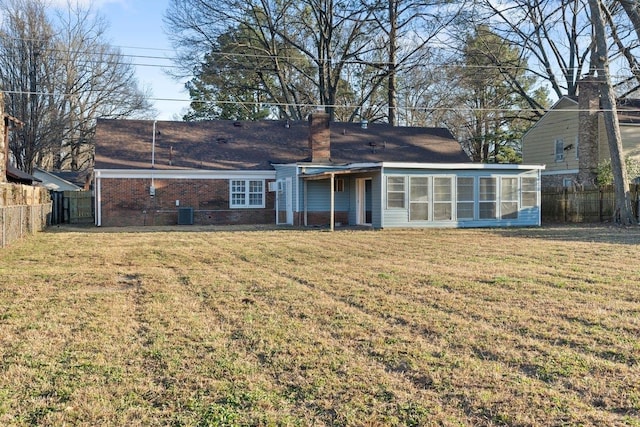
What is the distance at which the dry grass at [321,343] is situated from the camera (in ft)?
12.7

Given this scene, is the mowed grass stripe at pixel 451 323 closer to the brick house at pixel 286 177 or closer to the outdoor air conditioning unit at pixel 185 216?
the brick house at pixel 286 177

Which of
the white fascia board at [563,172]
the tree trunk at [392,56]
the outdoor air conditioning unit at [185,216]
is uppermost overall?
the tree trunk at [392,56]

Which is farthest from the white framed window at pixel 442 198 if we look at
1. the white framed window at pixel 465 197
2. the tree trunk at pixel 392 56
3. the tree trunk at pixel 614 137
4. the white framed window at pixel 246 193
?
the tree trunk at pixel 392 56

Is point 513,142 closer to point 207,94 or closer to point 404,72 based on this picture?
point 404,72

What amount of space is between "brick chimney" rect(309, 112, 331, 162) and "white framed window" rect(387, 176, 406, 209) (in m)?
4.85

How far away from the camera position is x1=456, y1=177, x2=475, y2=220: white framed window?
2142cm

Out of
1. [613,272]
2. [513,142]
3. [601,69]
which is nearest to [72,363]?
[613,272]

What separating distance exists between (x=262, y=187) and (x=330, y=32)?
13.9 meters

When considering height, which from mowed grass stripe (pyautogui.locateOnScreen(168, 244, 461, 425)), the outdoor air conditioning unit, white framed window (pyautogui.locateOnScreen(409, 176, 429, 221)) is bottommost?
mowed grass stripe (pyautogui.locateOnScreen(168, 244, 461, 425))

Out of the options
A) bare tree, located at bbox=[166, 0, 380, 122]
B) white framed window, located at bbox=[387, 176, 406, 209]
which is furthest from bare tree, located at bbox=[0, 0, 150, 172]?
white framed window, located at bbox=[387, 176, 406, 209]

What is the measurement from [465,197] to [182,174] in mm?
11634

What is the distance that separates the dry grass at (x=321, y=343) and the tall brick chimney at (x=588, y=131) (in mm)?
17458

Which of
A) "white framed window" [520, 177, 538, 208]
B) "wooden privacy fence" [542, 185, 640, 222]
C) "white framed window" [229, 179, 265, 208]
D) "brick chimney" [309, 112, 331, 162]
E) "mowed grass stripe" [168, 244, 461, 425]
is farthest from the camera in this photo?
"white framed window" [229, 179, 265, 208]

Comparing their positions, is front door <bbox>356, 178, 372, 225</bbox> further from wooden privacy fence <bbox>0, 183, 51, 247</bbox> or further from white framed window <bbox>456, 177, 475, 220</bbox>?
wooden privacy fence <bbox>0, 183, 51, 247</bbox>
